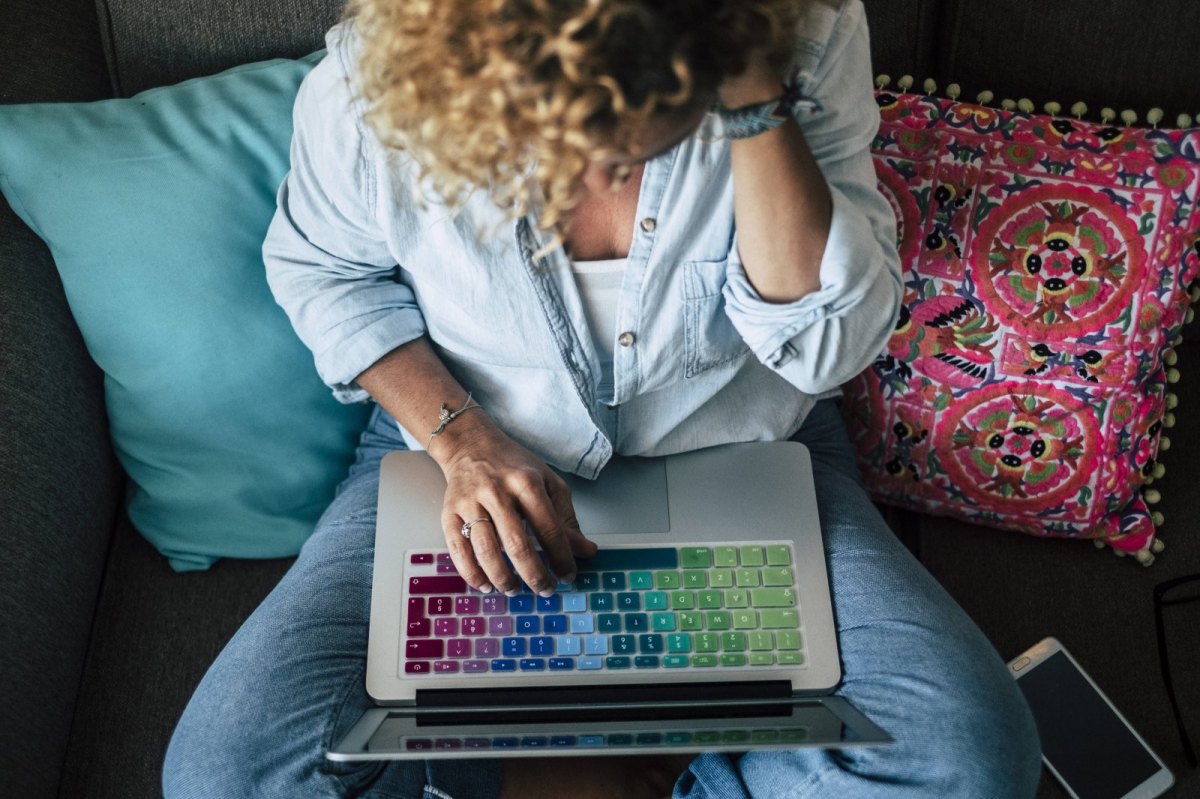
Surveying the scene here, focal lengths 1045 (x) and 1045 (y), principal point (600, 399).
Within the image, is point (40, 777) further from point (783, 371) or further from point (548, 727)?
point (783, 371)

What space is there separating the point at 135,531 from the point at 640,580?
679 millimetres

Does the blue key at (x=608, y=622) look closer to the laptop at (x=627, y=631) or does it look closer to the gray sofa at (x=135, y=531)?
the laptop at (x=627, y=631)

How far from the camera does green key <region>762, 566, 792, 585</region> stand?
3.33 ft

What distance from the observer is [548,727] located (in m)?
0.89

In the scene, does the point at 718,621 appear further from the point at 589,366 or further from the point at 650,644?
the point at 589,366

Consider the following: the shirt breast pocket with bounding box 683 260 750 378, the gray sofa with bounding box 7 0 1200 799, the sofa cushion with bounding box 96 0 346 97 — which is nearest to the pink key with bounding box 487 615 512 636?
the shirt breast pocket with bounding box 683 260 750 378

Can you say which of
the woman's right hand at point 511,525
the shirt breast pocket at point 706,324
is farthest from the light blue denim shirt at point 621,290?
the woman's right hand at point 511,525

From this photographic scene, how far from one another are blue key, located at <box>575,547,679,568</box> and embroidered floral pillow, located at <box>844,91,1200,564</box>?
1.30 ft

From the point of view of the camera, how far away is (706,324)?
104cm

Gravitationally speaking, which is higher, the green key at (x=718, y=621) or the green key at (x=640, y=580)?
the green key at (x=640, y=580)

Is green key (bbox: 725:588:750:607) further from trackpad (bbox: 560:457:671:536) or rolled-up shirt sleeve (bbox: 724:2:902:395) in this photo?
rolled-up shirt sleeve (bbox: 724:2:902:395)

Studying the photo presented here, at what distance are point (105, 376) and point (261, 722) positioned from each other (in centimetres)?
51

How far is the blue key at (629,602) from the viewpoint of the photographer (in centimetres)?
100

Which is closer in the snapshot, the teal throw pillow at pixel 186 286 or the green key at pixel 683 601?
the green key at pixel 683 601
